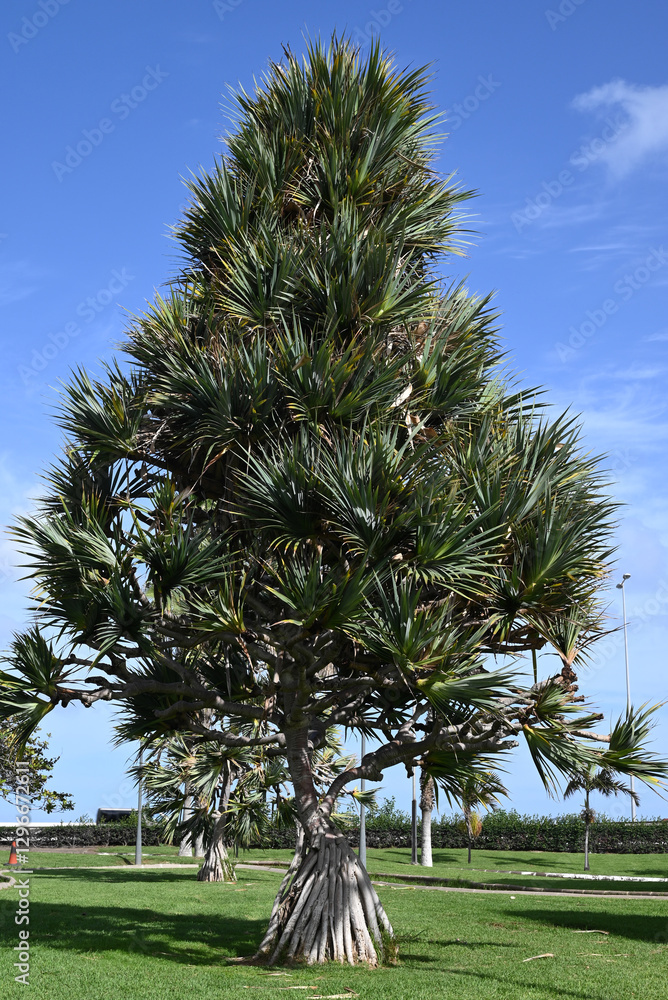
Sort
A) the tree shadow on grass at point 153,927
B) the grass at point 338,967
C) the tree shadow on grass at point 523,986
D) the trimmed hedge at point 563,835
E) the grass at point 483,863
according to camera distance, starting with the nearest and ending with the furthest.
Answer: the tree shadow on grass at point 523,986 < the grass at point 338,967 < the tree shadow on grass at point 153,927 < the grass at point 483,863 < the trimmed hedge at point 563,835

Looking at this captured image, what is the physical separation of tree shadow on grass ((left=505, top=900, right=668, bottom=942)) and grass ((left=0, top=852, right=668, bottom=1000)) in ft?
0.10

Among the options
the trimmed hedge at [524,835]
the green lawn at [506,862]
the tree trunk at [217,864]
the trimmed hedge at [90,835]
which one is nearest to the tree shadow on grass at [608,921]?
the tree trunk at [217,864]

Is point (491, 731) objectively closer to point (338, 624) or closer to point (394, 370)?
point (338, 624)

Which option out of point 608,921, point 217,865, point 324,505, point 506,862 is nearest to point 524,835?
point 506,862

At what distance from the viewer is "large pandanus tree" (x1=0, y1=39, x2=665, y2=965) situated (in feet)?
35.4

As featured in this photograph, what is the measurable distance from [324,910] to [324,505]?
5.24 metres

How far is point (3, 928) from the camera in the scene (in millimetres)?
13516

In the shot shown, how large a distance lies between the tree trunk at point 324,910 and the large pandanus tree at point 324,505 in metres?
0.03

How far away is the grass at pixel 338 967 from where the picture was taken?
9914 mm

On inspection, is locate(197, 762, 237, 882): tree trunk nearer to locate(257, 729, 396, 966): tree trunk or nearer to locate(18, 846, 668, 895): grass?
locate(18, 846, 668, 895): grass

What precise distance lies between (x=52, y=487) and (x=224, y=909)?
9396 millimetres

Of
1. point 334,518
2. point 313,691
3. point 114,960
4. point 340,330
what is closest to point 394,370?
point 340,330

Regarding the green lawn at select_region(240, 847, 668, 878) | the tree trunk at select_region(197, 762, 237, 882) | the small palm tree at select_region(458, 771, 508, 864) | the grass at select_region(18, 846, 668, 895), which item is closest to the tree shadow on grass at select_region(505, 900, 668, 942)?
the small palm tree at select_region(458, 771, 508, 864)

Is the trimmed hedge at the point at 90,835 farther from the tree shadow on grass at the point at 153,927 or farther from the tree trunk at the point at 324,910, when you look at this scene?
the tree trunk at the point at 324,910
